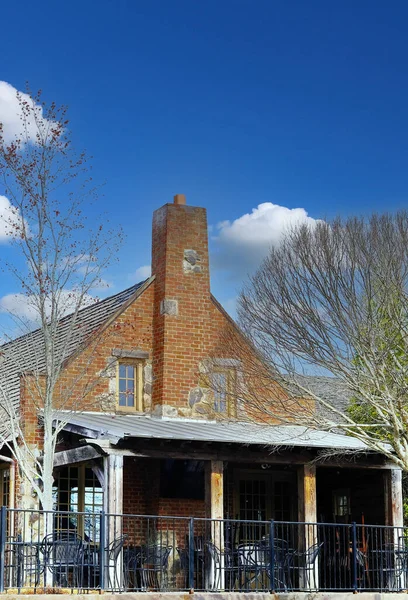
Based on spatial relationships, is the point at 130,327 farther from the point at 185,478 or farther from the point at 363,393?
the point at 363,393

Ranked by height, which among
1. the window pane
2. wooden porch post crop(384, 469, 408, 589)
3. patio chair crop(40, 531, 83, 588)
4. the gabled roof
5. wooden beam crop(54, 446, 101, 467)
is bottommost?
patio chair crop(40, 531, 83, 588)

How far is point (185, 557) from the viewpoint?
18984 millimetres

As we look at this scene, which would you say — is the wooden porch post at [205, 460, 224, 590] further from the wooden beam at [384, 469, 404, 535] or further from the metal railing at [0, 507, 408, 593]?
the wooden beam at [384, 469, 404, 535]

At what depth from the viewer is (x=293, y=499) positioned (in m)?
22.9

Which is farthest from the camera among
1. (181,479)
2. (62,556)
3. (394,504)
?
(181,479)

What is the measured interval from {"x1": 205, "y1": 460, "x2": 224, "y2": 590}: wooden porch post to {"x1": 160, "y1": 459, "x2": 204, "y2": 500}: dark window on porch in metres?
2.38

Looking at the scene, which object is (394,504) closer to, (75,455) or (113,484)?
(113,484)

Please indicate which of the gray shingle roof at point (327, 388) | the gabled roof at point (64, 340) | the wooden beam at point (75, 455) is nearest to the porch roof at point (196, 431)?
the wooden beam at point (75, 455)

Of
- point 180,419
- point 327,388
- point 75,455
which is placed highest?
point 327,388

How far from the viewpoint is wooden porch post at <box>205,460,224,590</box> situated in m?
18.1

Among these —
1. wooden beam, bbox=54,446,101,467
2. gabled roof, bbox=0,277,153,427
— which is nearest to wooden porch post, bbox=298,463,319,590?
wooden beam, bbox=54,446,101,467

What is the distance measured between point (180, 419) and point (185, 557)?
4052 mm

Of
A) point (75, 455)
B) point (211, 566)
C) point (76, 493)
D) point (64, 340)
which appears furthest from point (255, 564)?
point (64, 340)

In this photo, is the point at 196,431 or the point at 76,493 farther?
the point at 76,493
